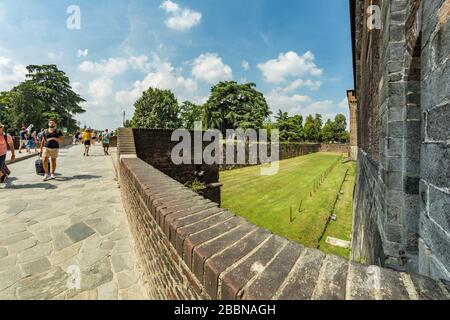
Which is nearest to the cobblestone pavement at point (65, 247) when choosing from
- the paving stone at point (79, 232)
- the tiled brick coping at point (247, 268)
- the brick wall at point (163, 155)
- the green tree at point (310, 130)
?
the paving stone at point (79, 232)

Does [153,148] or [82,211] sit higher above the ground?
[153,148]

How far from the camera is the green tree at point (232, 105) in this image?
46372 mm

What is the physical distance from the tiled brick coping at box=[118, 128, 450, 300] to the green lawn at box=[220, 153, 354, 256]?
8706 millimetres

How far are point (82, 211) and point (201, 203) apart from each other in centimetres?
399

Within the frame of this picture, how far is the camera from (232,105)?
157 feet

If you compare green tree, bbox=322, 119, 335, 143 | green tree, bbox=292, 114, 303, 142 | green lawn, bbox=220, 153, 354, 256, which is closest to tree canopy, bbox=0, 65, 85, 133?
green lawn, bbox=220, 153, 354, 256

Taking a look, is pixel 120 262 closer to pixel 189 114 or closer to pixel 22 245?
pixel 22 245

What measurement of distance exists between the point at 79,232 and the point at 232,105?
4582 centimetres

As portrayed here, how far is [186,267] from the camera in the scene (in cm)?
148

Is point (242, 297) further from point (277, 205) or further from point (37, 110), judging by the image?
point (37, 110)

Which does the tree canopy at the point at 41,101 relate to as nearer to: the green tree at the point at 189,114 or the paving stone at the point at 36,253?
the green tree at the point at 189,114

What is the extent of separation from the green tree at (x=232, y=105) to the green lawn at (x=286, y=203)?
78.9 ft
